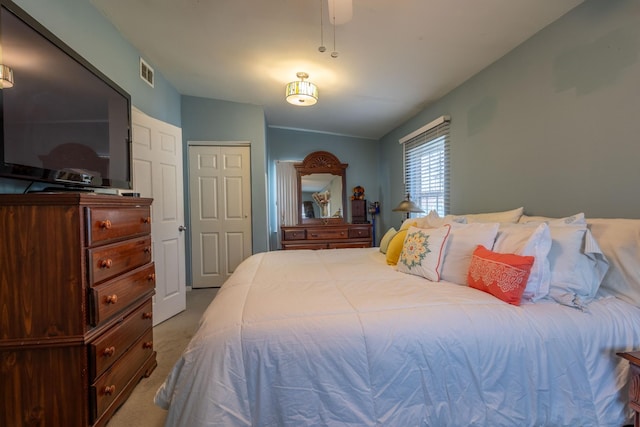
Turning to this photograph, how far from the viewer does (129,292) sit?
1.54m

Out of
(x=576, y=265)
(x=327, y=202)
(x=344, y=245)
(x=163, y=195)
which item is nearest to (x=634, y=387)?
(x=576, y=265)

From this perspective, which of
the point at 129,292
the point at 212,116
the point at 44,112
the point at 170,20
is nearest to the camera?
the point at 44,112

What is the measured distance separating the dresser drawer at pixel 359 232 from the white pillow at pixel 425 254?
234 centimetres

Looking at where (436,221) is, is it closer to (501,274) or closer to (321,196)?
(501,274)

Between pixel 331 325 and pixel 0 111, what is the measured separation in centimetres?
155

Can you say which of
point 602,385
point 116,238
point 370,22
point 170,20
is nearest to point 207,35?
point 170,20

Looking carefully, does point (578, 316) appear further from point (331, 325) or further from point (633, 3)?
point (633, 3)

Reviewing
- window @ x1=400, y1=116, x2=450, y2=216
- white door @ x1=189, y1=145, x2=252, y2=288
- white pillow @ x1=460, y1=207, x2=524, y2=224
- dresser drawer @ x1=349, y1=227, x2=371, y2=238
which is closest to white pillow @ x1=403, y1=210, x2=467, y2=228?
white pillow @ x1=460, y1=207, x2=524, y2=224

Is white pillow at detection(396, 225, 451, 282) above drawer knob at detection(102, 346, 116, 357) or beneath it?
above

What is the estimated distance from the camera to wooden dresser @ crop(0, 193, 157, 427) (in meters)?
1.10

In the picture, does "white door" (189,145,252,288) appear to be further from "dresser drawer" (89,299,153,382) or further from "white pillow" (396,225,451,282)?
"white pillow" (396,225,451,282)

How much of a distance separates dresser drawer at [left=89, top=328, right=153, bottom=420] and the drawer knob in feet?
0.25

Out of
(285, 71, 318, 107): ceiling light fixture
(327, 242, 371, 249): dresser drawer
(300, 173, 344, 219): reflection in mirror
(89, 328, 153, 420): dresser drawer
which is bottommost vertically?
(89, 328, 153, 420): dresser drawer

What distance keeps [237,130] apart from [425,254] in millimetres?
3039
